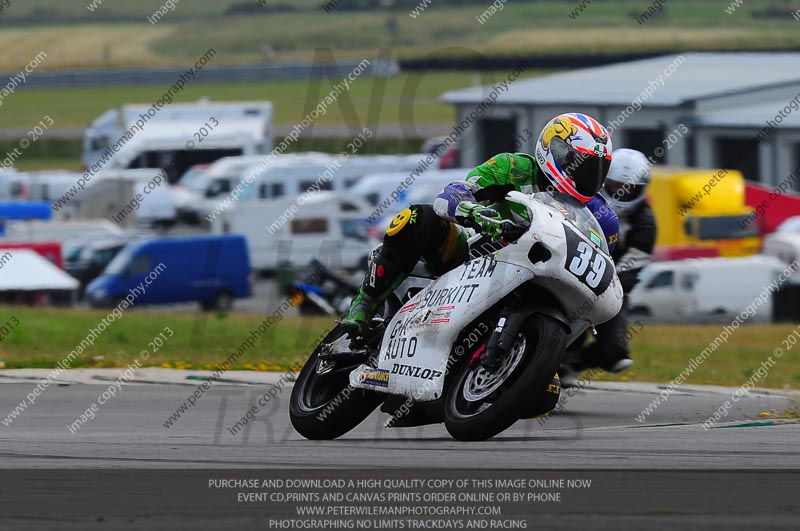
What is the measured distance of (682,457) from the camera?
5504mm

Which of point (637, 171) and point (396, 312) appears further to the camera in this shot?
point (637, 171)

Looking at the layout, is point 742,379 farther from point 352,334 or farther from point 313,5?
point 313,5

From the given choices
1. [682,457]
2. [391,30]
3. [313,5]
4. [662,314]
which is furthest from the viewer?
[313,5]

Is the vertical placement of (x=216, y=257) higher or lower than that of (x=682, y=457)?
lower

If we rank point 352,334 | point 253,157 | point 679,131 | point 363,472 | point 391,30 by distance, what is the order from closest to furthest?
point 363,472 → point 352,334 → point 679,131 → point 253,157 → point 391,30

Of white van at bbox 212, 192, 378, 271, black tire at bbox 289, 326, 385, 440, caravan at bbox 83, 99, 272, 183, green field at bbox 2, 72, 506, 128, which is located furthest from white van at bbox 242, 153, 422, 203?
black tire at bbox 289, 326, 385, 440

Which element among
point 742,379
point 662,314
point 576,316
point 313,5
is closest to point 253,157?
point 662,314

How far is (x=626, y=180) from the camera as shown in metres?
8.59

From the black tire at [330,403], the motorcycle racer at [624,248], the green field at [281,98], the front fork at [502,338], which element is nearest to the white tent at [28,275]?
the motorcycle racer at [624,248]

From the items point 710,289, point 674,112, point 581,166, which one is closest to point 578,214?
point 581,166

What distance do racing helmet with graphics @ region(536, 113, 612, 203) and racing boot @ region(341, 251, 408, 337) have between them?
3.11ft

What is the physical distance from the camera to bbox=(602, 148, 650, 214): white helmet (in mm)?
8609

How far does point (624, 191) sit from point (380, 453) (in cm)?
353

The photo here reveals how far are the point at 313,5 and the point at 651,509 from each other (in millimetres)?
78467
